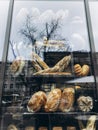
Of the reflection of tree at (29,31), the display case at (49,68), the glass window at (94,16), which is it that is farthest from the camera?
the reflection of tree at (29,31)

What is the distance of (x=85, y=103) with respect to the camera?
2.10 meters

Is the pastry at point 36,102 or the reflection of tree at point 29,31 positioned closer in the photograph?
the pastry at point 36,102

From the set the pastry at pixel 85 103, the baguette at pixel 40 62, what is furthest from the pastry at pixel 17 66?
the pastry at pixel 85 103

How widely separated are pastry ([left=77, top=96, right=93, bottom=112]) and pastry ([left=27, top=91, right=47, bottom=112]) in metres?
0.26

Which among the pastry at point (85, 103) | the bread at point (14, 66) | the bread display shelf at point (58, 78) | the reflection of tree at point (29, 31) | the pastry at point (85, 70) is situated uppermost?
the reflection of tree at point (29, 31)

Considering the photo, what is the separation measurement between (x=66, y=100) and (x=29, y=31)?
60 centimetres

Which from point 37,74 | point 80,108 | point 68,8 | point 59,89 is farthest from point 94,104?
point 68,8

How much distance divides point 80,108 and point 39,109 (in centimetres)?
29

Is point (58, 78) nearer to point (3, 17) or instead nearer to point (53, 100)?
point (53, 100)

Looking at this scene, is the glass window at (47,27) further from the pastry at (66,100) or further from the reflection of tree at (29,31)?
the pastry at (66,100)

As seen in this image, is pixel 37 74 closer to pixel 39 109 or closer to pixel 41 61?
pixel 41 61

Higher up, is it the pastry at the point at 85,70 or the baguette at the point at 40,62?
the baguette at the point at 40,62

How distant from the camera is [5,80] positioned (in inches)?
81.4

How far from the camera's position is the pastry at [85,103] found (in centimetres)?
209
